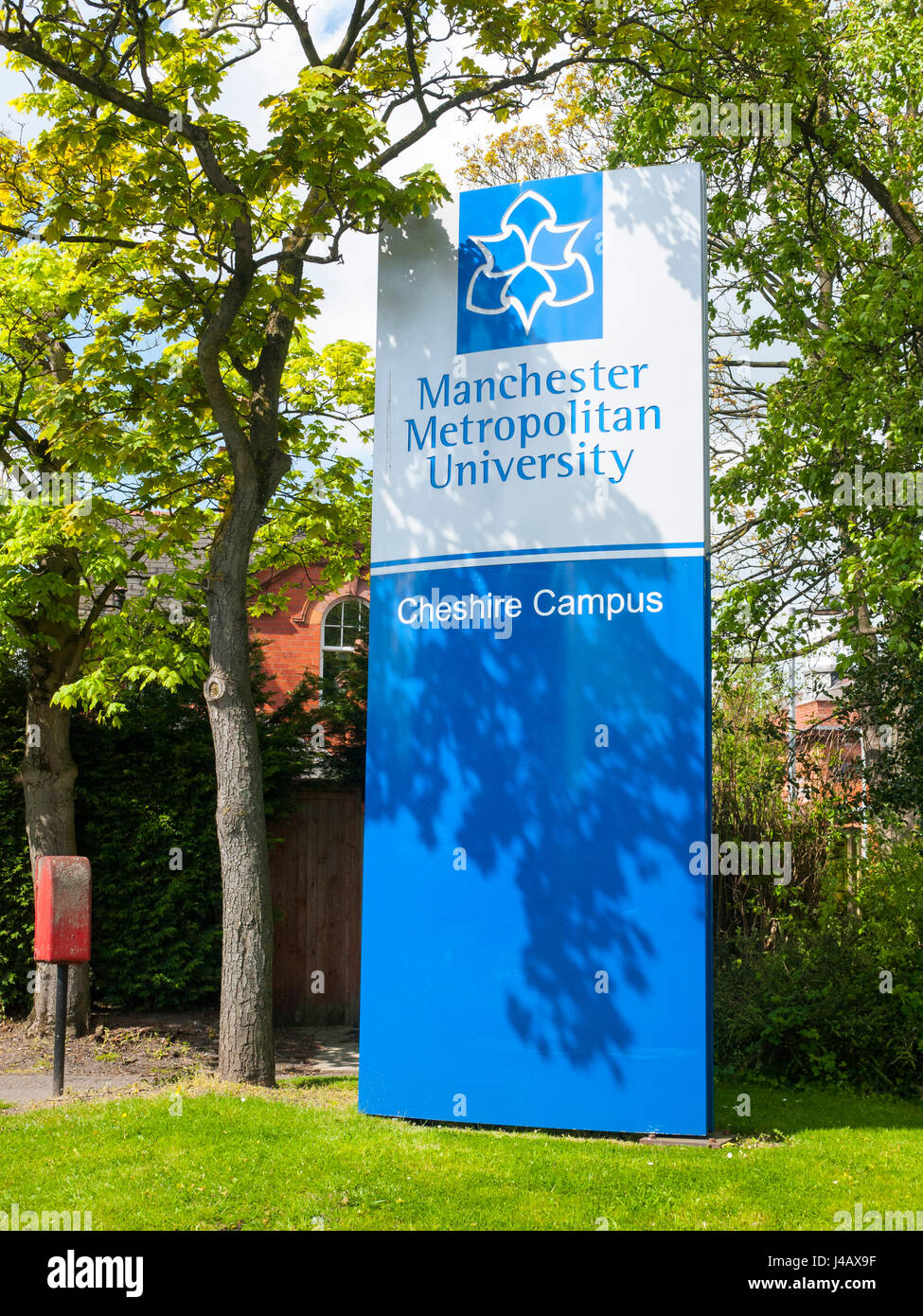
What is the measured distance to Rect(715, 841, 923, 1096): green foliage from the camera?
980 cm

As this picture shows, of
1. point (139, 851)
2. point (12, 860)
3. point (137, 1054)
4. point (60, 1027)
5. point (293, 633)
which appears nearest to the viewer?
point (60, 1027)

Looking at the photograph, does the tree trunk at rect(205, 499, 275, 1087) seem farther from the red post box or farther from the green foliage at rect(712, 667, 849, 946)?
the green foliage at rect(712, 667, 849, 946)

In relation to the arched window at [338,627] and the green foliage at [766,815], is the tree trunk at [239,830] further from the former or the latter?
the arched window at [338,627]

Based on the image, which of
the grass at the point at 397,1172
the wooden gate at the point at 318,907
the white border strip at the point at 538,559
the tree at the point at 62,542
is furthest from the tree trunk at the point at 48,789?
the white border strip at the point at 538,559

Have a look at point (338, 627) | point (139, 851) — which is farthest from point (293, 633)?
point (139, 851)

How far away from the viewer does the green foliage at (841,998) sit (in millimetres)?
9805

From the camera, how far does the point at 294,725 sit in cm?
1407

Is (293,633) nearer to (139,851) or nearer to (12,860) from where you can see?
(139,851)

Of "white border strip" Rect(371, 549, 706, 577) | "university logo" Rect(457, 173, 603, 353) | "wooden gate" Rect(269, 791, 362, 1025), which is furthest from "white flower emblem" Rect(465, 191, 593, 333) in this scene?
"wooden gate" Rect(269, 791, 362, 1025)

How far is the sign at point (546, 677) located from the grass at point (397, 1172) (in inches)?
24.2

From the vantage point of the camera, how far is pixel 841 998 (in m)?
10.1

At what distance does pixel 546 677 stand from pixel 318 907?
23.5ft

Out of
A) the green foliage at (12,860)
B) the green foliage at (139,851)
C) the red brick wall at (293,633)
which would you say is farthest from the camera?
the red brick wall at (293,633)

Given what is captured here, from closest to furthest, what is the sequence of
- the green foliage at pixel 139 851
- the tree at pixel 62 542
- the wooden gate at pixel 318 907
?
the tree at pixel 62 542, the green foliage at pixel 139 851, the wooden gate at pixel 318 907
